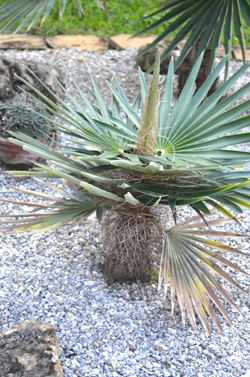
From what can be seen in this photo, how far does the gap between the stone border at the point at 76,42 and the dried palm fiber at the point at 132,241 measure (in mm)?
4069

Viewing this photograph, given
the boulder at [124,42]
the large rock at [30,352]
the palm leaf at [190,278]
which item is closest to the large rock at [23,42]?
the boulder at [124,42]

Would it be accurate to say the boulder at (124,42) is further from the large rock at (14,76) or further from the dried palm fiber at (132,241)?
the dried palm fiber at (132,241)

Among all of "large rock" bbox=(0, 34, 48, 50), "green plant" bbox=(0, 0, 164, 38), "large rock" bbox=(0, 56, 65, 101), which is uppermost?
"green plant" bbox=(0, 0, 164, 38)

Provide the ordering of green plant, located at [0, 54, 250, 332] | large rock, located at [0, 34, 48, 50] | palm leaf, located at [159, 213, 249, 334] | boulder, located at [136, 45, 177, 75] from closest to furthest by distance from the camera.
Result: green plant, located at [0, 54, 250, 332] < palm leaf, located at [159, 213, 249, 334] < boulder, located at [136, 45, 177, 75] < large rock, located at [0, 34, 48, 50]

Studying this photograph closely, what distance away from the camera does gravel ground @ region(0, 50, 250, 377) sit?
6.73ft

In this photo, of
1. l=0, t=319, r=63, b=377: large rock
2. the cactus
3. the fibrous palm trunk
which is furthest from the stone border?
l=0, t=319, r=63, b=377: large rock

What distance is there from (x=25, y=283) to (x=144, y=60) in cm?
393

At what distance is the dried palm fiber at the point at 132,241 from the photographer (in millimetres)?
2273

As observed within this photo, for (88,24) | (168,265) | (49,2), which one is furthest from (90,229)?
(88,24)

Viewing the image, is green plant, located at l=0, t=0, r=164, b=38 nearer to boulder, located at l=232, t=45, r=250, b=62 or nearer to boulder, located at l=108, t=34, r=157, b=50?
boulder, located at l=108, t=34, r=157, b=50

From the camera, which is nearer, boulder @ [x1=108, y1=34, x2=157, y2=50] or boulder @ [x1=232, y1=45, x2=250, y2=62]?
boulder @ [x1=108, y1=34, x2=157, y2=50]

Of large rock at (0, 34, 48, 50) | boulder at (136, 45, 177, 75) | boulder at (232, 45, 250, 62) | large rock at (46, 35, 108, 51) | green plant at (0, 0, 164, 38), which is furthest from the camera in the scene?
green plant at (0, 0, 164, 38)

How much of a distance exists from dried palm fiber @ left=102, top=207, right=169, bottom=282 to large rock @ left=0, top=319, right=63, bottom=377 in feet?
2.08

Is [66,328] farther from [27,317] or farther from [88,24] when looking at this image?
[88,24]
